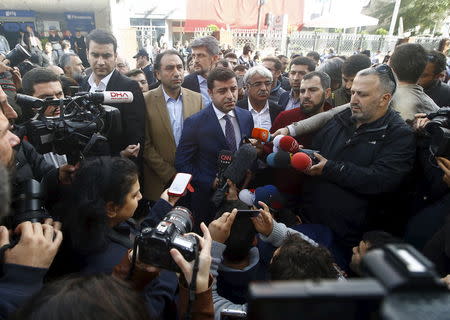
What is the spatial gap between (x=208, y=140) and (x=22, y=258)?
1632 mm

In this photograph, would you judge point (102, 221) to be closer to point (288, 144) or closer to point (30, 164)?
point (30, 164)

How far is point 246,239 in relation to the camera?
5.17 ft

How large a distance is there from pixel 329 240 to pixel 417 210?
60 centimetres

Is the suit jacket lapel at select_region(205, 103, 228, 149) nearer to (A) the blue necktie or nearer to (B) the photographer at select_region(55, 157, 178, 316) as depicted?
(A) the blue necktie

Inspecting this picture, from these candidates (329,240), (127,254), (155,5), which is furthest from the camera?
(155,5)

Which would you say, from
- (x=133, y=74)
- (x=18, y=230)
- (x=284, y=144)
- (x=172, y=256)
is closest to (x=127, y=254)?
(x=172, y=256)

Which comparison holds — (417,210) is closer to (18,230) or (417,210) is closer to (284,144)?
(284,144)

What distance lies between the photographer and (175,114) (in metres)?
2.93

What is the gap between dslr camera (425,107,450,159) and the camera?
5.15ft

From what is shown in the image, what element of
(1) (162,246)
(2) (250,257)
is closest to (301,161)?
(2) (250,257)

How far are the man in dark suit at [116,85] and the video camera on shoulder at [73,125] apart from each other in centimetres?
78

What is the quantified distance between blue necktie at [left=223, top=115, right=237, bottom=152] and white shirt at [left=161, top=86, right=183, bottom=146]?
55cm

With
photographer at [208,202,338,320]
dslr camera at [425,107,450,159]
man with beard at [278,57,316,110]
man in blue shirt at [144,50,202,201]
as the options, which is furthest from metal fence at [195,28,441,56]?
photographer at [208,202,338,320]

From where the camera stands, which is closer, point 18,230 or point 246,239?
point 18,230
